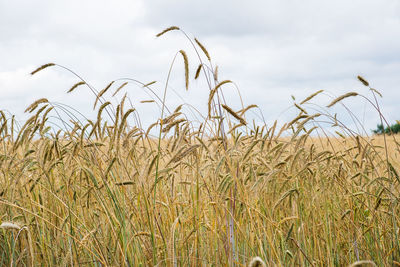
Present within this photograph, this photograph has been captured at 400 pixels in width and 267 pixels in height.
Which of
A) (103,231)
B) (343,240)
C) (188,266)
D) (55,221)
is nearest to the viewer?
(188,266)

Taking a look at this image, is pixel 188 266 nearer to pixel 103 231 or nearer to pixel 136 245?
pixel 136 245

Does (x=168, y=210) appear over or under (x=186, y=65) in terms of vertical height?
under

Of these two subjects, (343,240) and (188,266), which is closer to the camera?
(188,266)

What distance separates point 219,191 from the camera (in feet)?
7.68

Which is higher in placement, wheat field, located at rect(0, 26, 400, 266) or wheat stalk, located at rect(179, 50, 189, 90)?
wheat stalk, located at rect(179, 50, 189, 90)

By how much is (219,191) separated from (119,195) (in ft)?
2.24

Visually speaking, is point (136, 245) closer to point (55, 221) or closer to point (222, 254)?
point (222, 254)

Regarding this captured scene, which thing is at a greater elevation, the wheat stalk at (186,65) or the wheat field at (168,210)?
the wheat stalk at (186,65)

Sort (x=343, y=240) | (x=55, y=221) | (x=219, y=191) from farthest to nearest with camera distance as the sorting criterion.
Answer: (x=343, y=240) → (x=55, y=221) → (x=219, y=191)

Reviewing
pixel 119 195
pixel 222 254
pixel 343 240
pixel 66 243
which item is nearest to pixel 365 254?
pixel 343 240

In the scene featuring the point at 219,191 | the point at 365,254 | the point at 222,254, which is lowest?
the point at 365,254

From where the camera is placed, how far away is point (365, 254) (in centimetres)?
318

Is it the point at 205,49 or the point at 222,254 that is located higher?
the point at 205,49

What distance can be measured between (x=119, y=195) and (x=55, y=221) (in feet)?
2.39
